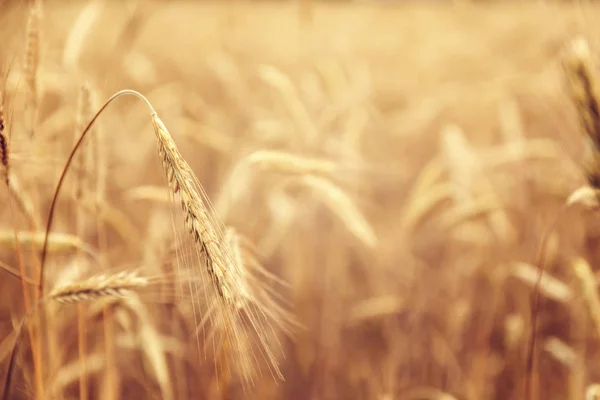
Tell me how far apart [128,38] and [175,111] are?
876mm

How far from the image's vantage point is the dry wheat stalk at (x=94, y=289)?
68cm

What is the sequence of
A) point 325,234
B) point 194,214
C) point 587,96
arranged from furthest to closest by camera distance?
point 325,234 → point 587,96 → point 194,214

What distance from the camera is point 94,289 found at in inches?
27.2

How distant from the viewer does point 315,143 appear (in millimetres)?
1519

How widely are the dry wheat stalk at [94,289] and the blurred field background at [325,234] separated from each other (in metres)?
0.13

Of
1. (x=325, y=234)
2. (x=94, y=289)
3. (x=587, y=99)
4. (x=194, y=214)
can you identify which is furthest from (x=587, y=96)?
(x=325, y=234)

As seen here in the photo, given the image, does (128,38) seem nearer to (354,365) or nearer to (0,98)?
(0,98)

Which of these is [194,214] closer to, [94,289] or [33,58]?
[94,289]

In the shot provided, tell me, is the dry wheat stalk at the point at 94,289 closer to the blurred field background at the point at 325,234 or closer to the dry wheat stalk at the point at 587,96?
the blurred field background at the point at 325,234

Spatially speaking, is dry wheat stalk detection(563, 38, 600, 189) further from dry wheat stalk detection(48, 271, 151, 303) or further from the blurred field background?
dry wheat stalk detection(48, 271, 151, 303)

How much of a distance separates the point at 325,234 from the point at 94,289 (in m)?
2.03

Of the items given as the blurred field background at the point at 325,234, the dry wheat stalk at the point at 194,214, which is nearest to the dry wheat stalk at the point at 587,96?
the blurred field background at the point at 325,234

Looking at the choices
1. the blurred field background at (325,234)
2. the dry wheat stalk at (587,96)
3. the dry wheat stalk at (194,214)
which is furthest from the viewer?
the blurred field background at (325,234)

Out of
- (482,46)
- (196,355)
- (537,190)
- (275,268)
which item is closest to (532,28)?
(482,46)
